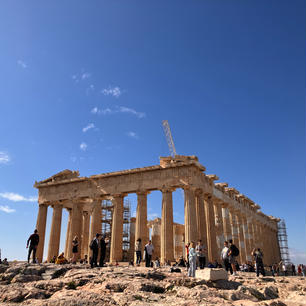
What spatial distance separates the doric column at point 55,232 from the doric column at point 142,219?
11.8 metres

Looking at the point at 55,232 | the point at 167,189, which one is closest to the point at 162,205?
the point at 167,189

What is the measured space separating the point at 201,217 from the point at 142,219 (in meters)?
5.90

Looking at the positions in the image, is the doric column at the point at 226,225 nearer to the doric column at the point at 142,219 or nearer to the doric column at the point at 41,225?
the doric column at the point at 142,219

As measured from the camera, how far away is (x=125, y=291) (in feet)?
36.3

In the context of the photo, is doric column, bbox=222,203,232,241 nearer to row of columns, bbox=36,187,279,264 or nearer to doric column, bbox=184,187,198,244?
row of columns, bbox=36,187,279,264

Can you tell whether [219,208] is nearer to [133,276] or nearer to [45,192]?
[45,192]

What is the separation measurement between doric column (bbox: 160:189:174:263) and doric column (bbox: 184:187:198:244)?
1538 millimetres

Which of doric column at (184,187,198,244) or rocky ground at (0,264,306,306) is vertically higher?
doric column at (184,187,198,244)

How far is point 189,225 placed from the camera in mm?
29891

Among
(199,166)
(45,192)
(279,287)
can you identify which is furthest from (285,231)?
(279,287)

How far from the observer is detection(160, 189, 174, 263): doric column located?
29.6 m

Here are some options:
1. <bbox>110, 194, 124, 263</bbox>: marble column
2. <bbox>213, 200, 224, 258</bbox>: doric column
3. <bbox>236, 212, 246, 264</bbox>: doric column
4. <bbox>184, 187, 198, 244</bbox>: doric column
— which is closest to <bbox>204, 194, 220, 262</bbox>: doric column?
<bbox>213, 200, 224, 258</bbox>: doric column

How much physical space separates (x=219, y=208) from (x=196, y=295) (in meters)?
28.9

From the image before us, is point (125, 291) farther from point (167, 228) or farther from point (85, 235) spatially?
point (85, 235)
